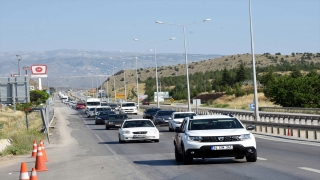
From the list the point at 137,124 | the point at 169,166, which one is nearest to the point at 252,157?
the point at 169,166

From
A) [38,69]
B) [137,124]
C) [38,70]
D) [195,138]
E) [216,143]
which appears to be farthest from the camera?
[38,69]

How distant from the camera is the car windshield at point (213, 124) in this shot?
17875 millimetres

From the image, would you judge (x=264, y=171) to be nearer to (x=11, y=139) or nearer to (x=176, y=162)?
(x=176, y=162)

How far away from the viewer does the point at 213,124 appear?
59.1ft

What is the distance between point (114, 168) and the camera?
17.7 m

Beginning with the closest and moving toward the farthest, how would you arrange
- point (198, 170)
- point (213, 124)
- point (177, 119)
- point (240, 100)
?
1. point (198, 170)
2. point (213, 124)
3. point (177, 119)
4. point (240, 100)

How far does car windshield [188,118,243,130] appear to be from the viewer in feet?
58.6

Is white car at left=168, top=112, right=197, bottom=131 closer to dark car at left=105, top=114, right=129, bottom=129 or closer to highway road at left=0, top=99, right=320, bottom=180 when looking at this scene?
dark car at left=105, top=114, right=129, bottom=129

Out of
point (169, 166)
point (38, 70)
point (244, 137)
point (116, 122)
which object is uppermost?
point (38, 70)

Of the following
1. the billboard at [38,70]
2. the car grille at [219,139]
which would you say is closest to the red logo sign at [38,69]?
the billboard at [38,70]

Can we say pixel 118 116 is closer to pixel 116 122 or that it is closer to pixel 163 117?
pixel 116 122

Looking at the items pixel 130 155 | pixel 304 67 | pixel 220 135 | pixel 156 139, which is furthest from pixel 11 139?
pixel 304 67

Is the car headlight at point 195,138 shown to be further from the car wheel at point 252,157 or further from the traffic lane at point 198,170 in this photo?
the car wheel at point 252,157

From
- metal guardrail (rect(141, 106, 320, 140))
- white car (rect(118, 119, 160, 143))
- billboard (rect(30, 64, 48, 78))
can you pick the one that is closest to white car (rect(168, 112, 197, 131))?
metal guardrail (rect(141, 106, 320, 140))
